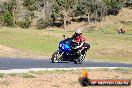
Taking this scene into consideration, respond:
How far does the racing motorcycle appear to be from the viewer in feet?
67.2

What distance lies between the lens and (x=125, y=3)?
411ft

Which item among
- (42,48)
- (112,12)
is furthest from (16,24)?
(42,48)

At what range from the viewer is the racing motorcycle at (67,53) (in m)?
20.5

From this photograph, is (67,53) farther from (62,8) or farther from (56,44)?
(62,8)

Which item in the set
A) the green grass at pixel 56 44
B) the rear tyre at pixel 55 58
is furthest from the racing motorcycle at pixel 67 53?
the green grass at pixel 56 44

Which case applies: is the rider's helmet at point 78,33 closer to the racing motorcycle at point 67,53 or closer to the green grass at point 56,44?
the racing motorcycle at point 67,53

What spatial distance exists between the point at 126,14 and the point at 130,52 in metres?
72.2

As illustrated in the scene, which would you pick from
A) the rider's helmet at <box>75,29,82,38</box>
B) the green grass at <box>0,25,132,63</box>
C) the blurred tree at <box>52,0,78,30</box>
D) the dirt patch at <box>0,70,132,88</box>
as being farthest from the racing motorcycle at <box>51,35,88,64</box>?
the blurred tree at <box>52,0,78,30</box>

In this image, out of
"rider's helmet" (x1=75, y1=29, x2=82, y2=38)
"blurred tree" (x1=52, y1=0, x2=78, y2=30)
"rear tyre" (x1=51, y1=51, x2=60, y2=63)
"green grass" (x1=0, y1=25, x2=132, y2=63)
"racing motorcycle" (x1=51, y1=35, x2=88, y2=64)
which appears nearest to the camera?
"rider's helmet" (x1=75, y1=29, x2=82, y2=38)

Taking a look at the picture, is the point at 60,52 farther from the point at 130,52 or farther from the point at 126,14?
the point at 126,14

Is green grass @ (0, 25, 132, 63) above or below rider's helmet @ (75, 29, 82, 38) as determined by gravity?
below

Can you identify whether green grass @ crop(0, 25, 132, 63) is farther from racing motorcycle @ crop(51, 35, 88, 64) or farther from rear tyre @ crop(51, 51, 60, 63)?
rear tyre @ crop(51, 51, 60, 63)

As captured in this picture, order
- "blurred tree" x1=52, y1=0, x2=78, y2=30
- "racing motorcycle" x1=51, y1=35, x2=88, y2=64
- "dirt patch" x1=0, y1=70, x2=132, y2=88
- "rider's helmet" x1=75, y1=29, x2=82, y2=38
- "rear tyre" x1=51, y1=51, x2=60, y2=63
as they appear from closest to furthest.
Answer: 1. "dirt patch" x1=0, y1=70, x2=132, y2=88
2. "rider's helmet" x1=75, y1=29, x2=82, y2=38
3. "racing motorcycle" x1=51, y1=35, x2=88, y2=64
4. "rear tyre" x1=51, y1=51, x2=60, y2=63
5. "blurred tree" x1=52, y1=0, x2=78, y2=30

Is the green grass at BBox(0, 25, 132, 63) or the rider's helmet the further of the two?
the green grass at BBox(0, 25, 132, 63)
